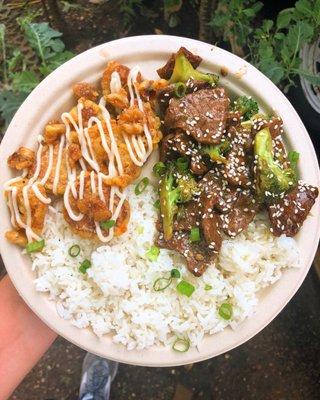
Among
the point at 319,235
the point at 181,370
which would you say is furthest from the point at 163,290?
the point at 181,370

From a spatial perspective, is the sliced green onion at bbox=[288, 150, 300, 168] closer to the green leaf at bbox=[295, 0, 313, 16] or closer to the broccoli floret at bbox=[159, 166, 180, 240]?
the broccoli floret at bbox=[159, 166, 180, 240]

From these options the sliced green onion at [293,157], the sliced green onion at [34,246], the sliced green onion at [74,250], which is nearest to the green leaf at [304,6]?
the sliced green onion at [293,157]

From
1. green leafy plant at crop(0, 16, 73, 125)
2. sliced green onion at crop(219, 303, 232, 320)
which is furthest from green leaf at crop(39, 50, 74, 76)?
sliced green onion at crop(219, 303, 232, 320)

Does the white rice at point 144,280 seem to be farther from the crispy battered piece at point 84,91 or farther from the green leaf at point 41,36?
the green leaf at point 41,36

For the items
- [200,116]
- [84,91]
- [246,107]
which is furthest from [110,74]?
[246,107]

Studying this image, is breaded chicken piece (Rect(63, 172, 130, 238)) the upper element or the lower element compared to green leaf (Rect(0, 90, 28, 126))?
lower

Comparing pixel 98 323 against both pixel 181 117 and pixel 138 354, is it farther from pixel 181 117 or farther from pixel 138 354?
pixel 181 117

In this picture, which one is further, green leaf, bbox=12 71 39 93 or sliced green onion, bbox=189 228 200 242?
green leaf, bbox=12 71 39 93
